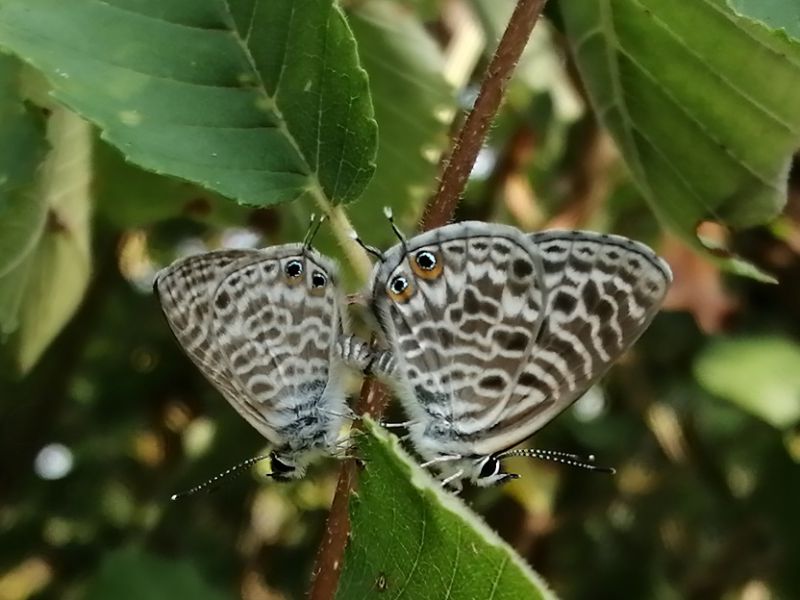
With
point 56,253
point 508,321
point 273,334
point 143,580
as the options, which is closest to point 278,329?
point 273,334

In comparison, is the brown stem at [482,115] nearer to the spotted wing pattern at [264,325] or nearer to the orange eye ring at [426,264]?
the orange eye ring at [426,264]

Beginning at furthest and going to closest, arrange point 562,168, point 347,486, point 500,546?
point 562,168
point 347,486
point 500,546

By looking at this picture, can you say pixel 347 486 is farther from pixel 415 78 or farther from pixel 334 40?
pixel 415 78

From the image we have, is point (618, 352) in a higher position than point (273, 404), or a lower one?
higher

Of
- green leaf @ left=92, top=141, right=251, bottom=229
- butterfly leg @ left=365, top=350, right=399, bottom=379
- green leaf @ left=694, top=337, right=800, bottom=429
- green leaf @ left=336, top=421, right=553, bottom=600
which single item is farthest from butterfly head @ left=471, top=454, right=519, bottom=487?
green leaf @ left=694, top=337, right=800, bottom=429

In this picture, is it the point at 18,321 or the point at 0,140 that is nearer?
the point at 0,140

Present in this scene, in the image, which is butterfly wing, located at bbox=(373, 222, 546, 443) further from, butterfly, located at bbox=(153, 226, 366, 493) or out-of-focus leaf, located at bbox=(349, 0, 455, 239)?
out-of-focus leaf, located at bbox=(349, 0, 455, 239)

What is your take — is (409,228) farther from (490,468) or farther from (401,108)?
(490,468)

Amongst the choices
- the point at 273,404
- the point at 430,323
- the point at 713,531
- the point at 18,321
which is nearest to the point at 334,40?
the point at 430,323
